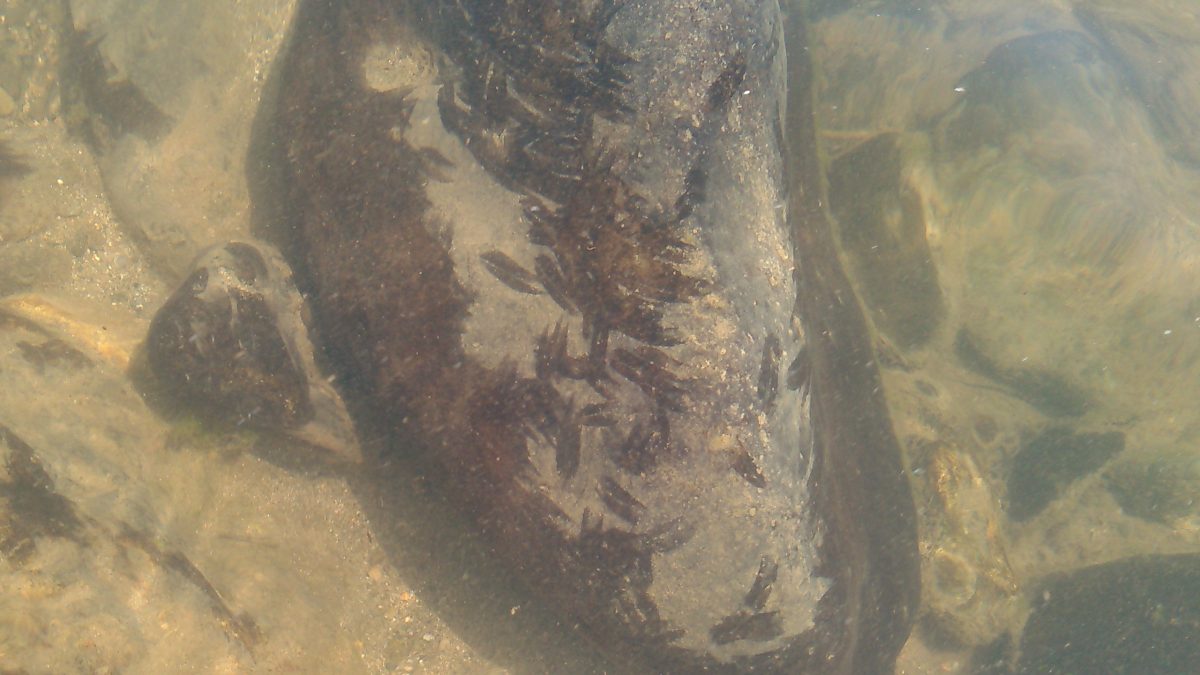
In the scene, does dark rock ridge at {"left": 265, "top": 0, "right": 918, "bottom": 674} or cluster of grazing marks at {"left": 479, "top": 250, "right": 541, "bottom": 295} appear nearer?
dark rock ridge at {"left": 265, "top": 0, "right": 918, "bottom": 674}

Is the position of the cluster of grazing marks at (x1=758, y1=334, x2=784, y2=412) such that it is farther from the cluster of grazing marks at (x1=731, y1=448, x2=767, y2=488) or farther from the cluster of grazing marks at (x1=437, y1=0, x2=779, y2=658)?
the cluster of grazing marks at (x1=731, y1=448, x2=767, y2=488)

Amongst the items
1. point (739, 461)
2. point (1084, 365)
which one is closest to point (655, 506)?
point (739, 461)

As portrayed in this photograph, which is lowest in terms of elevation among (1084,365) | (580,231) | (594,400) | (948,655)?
(948,655)

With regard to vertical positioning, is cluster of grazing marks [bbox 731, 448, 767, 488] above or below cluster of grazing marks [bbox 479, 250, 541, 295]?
below

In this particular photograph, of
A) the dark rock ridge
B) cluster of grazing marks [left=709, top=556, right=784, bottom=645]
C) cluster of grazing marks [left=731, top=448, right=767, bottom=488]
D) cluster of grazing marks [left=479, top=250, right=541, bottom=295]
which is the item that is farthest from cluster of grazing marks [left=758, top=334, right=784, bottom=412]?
cluster of grazing marks [left=479, top=250, right=541, bottom=295]

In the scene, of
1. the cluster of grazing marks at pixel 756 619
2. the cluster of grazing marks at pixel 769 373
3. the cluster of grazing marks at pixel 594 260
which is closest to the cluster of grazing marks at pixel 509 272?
the cluster of grazing marks at pixel 594 260

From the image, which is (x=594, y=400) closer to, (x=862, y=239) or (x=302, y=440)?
(x=302, y=440)

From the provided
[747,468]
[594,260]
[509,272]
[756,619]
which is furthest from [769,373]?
[509,272]
